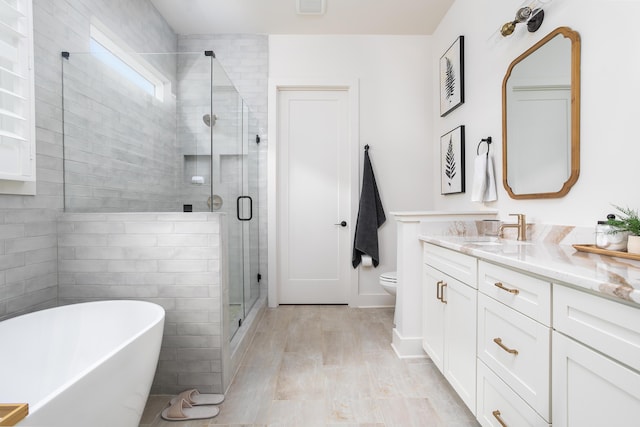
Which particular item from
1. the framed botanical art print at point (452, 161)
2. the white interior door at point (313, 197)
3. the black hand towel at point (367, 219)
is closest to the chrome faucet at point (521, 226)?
the framed botanical art print at point (452, 161)

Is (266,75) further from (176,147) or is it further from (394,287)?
(394,287)

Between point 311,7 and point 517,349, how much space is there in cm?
296

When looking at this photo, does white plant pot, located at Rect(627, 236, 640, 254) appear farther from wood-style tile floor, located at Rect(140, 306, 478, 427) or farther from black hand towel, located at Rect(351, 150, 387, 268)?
black hand towel, located at Rect(351, 150, 387, 268)

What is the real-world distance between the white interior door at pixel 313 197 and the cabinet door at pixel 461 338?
5.46 ft

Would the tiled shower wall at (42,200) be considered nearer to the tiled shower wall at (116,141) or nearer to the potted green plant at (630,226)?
the tiled shower wall at (116,141)

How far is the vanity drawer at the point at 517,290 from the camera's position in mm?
972

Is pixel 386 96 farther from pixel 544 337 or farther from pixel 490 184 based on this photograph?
pixel 544 337

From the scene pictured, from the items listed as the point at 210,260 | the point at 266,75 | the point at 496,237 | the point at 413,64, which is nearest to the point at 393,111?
the point at 413,64

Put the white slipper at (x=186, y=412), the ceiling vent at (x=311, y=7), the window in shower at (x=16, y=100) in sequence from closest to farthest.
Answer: the window in shower at (x=16, y=100) → the white slipper at (x=186, y=412) → the ceiling vent at (x=311, y=7)

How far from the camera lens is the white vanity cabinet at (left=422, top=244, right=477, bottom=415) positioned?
1.43 metres

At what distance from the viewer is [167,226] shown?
1690 millimetres

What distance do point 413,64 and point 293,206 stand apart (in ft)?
6.28

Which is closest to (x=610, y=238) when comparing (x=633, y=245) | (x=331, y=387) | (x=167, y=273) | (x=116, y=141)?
(x=633, y=245)

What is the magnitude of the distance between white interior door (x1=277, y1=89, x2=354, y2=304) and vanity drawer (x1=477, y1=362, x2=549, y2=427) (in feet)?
6.63
